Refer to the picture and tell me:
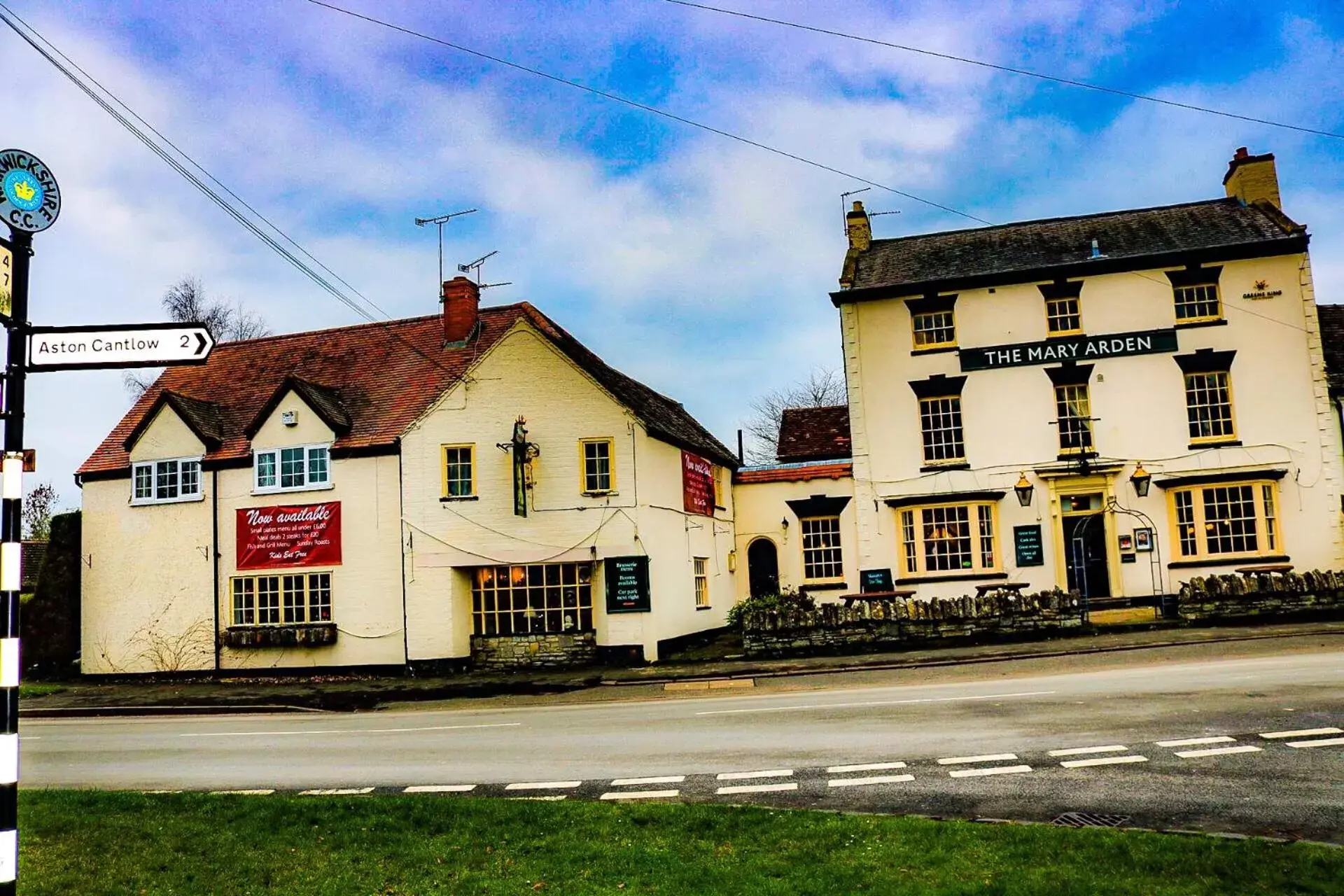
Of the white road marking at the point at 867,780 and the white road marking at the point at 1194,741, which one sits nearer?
the white road marking at the point at 867,780

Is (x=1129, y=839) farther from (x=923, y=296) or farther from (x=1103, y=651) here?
(x=923, y=296)

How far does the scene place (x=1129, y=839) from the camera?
7098 mm

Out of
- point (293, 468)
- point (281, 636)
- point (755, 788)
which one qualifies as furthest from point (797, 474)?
point (755, 788)

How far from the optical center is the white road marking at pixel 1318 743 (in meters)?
10.3

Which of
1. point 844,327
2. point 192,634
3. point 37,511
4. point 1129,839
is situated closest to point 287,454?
point 192,634

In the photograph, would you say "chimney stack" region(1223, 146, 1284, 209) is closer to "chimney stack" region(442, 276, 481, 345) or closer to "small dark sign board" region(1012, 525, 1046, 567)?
"small dark sign board" region(1012, 525, 1046, 567)

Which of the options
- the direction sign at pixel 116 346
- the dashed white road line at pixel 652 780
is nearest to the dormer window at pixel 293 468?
the dashed white road line at pixel 652 780

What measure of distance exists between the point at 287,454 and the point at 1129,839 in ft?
78.9

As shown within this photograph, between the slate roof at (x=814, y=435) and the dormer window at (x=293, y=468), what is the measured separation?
1438cm

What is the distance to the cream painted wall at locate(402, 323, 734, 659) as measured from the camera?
24.6 metres

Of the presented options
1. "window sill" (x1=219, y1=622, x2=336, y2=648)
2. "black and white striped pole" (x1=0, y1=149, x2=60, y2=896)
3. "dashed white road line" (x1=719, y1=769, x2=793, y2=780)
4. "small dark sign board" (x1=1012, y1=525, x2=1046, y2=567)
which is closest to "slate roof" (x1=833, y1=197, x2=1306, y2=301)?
"small dark sign board" (x1=1012, y1=525, x2=1046, y2=567)

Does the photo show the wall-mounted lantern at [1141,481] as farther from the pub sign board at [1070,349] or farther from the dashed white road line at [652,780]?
the dashed white road line at [652,780]

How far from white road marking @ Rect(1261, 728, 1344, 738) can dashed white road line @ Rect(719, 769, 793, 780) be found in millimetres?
5189

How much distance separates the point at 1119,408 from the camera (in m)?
27.0
